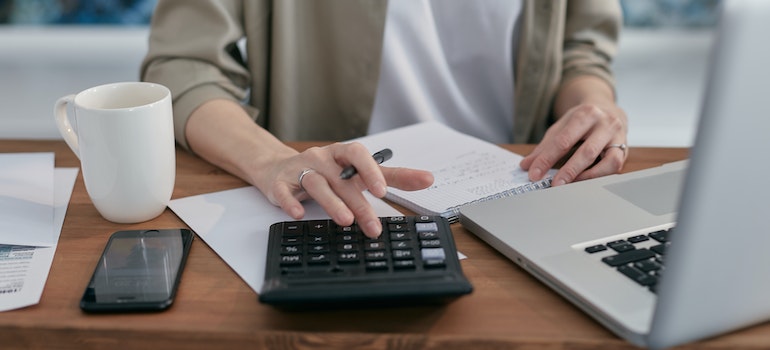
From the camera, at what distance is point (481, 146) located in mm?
951

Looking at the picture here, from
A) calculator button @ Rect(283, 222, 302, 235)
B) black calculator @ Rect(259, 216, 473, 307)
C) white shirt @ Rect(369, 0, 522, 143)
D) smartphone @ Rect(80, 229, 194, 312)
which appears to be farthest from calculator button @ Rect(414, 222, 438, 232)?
white shirt @ Rect(369, 0, 522, 143)

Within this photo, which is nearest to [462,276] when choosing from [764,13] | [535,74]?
[764,13]

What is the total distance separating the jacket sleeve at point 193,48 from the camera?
1.00m

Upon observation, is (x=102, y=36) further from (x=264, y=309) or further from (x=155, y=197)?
(x=264, y=309)

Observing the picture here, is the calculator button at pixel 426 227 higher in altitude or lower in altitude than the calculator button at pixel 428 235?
lower

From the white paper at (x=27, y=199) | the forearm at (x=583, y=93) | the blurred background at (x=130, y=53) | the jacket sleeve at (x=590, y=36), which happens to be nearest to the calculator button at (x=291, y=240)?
the white paper at (x=27, y=199)

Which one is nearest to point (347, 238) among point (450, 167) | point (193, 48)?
point (450, 167)

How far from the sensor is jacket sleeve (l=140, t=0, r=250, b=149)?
1005mm

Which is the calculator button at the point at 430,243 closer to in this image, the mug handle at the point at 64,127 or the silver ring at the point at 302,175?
the silver ring at the point at 302,175

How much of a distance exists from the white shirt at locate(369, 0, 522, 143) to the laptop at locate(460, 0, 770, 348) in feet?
1.77

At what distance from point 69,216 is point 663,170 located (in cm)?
62

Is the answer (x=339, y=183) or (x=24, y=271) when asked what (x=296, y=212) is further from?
(x=24, y=271)

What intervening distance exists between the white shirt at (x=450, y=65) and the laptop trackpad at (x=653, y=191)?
0.48 meters

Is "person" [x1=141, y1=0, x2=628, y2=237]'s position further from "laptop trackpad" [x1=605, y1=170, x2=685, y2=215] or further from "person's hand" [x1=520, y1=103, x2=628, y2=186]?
"laptop trackpad" [x1=605, y1=170, x2=685, y2=215]
